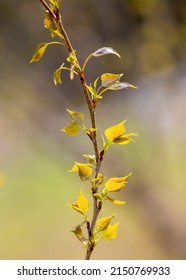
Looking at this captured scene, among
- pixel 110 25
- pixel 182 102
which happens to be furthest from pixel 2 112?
pixel 182 102

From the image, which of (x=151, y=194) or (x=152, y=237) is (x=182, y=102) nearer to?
(x=151, y=194)

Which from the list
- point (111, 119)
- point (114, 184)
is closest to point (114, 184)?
point (114, 184)

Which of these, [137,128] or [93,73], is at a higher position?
[93,73]

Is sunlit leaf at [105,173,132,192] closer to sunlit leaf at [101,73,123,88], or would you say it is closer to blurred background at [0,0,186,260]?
sunlit leaf at [101,73,123,88]

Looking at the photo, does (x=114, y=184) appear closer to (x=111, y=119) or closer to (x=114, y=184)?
(x=114, y=184)

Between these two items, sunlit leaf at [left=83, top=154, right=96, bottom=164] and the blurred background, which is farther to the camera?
the blurred background

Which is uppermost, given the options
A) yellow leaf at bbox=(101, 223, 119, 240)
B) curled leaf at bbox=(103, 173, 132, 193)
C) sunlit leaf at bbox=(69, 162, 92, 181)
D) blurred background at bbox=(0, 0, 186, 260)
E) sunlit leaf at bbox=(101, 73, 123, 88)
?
sunlit leaf at bbox=(101, 73, 123, 88)

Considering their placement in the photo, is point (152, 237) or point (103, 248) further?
point (152, 237)

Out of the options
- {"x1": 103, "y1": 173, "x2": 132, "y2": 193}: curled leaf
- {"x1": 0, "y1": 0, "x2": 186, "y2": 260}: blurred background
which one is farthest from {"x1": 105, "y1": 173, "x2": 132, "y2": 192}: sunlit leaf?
{"x1": 0, "y1": 0, "x2": 186, "y2": 260}: blurred background
